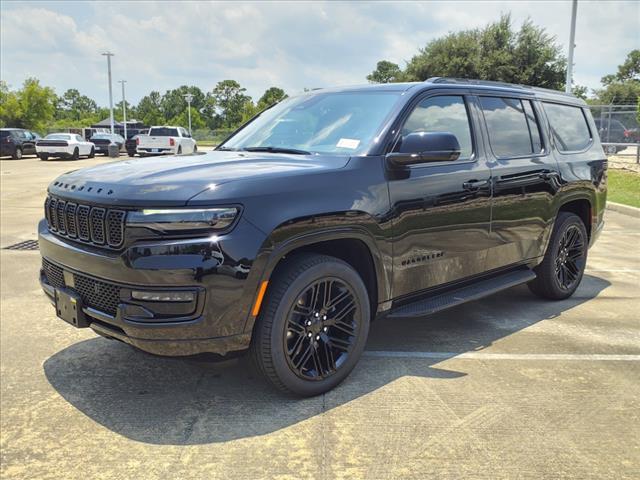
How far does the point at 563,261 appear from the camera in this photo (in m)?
5.49

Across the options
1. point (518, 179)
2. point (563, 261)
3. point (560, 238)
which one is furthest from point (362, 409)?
point (563, 261)

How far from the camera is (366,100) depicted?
4102 mm

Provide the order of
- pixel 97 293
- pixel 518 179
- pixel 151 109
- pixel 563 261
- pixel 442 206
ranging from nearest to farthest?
pixel 97 293 < pixel 442 206 < pixel 518 179 < pixel 563 261 < pixel 151 109

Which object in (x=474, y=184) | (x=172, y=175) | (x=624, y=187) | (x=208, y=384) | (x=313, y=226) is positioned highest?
(x=172, y=175)

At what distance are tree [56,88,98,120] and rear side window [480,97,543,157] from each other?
13555 centimetres

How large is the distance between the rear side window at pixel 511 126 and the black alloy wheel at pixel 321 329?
1.91 metres

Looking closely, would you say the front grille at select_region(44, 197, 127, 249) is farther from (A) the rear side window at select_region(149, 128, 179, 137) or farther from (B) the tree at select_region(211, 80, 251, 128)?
(B) the tree at select_region(211, 80, 251, 128)

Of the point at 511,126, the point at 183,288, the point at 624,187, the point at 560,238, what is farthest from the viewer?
the point at 624,187

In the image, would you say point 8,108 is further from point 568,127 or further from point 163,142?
point 568,127

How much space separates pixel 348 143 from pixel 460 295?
→ 4.68ft

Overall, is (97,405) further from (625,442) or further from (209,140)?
(209,140)

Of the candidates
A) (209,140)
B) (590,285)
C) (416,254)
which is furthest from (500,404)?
(209,140)

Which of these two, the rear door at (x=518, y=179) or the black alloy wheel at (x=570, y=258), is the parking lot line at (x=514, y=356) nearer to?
the rear door at (x=518, y=179)

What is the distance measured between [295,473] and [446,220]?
2.02 metres
